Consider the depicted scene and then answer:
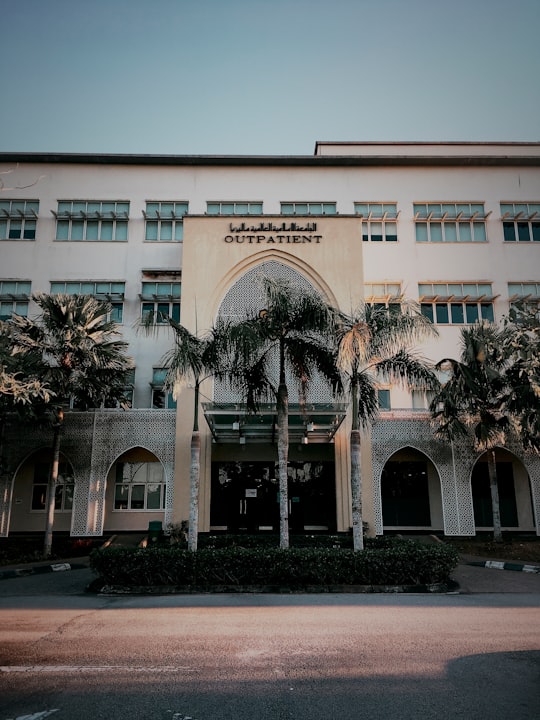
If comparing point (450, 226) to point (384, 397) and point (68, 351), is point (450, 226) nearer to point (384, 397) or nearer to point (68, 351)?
point (384, 397)

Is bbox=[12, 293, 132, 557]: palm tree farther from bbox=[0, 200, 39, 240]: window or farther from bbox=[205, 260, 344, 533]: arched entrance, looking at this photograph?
bbox=[0, 200, 39, 240]: window

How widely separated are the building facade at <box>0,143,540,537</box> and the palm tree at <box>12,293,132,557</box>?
243 centimetres

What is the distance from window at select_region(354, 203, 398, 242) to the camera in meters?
25.8

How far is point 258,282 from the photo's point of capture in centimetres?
2017

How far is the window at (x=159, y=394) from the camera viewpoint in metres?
23.6

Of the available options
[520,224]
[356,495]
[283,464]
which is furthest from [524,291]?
[283,464]

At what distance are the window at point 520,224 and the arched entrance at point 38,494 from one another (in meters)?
21.4

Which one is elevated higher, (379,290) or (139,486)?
(379,290)

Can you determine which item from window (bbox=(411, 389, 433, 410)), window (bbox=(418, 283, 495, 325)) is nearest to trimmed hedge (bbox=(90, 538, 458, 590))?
window (bbox=(411, 389, 433, 410))

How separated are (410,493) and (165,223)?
1565 centimetres

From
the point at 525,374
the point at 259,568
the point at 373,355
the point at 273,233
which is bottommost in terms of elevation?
the point at 259,568

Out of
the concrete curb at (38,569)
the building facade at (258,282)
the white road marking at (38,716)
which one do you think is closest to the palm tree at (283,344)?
the building facade at (258,282)

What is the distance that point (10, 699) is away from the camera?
5.36 metres

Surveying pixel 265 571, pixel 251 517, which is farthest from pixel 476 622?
pixel 251 517
